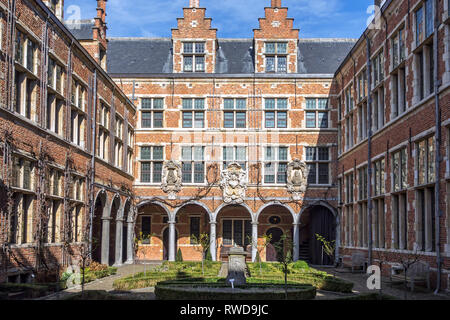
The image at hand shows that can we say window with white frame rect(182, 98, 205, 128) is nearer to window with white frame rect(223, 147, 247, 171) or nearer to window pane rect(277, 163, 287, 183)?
window with white frame rect(223, 147, 247, 171)

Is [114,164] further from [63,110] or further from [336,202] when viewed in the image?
[336,202]

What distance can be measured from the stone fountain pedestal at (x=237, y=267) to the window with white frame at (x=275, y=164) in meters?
12.4

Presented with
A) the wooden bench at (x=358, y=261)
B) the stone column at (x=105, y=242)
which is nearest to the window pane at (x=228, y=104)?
the stone column at (x=105, y=242)

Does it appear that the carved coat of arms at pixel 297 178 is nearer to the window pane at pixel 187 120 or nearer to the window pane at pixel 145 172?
the window pane at pixel 187 120

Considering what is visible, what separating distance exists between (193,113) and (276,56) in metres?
5.06

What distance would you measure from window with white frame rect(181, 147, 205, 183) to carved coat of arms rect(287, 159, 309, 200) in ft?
13.7

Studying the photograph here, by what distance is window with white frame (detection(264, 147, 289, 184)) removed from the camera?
27797 millimetres

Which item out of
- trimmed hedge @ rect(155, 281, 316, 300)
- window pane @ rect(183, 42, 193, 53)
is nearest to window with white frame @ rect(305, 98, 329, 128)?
window pane @ rect(183, 42, 193, 53)

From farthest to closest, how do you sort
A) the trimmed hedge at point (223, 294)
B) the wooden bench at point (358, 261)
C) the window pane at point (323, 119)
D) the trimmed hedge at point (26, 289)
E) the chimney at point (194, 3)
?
the chimney at point (194, 3)
the window pane at point (323, 119)
the wooden bench at point (358, 261)
the trimmed hedge at point (26, 289)
the trimmed hedge at point (223, 294)

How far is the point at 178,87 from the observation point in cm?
2841

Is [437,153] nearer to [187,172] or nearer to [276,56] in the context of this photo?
[187,172]

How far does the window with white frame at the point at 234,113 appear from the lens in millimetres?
28234
